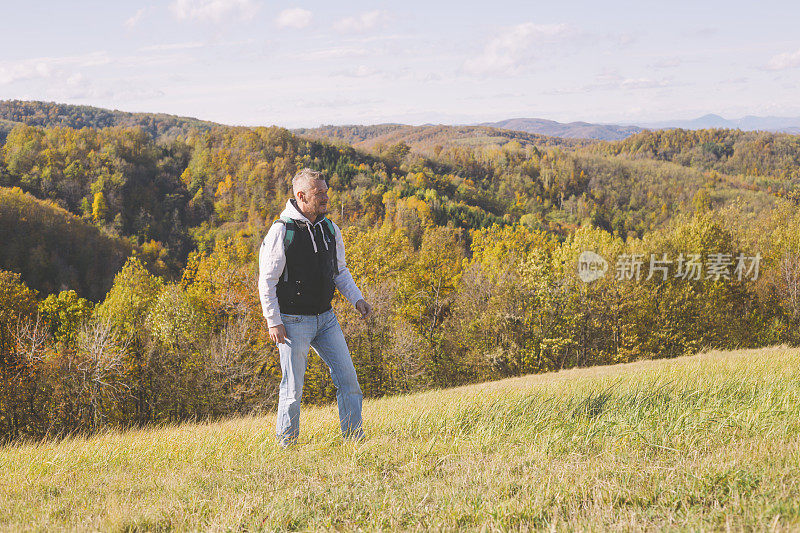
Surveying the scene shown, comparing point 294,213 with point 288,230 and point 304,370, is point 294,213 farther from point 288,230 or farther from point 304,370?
point 304,370

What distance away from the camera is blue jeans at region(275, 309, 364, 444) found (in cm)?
459

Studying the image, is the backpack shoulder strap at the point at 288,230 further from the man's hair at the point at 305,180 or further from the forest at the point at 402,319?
the forest at the point at 402,319

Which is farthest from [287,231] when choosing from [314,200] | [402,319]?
[402,319]

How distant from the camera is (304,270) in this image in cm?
456

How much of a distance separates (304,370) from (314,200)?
5.01ft

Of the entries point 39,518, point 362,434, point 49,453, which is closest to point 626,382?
point 362,434

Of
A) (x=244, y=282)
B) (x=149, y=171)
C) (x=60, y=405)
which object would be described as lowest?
Result: (x=60, y=405)

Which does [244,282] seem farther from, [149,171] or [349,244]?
[149,171]

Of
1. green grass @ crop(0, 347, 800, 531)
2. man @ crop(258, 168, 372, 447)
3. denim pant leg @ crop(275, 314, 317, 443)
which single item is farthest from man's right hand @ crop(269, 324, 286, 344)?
green grass @ crop(0, 347, 800, 531)

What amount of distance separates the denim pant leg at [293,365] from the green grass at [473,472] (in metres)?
0.17

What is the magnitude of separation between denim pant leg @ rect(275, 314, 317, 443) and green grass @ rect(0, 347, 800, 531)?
172mm

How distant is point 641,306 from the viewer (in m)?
32.2

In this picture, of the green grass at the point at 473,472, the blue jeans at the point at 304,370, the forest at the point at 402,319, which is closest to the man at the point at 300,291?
the blue jeans at the point at 304,370

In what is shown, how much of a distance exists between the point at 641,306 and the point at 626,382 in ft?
94.8
